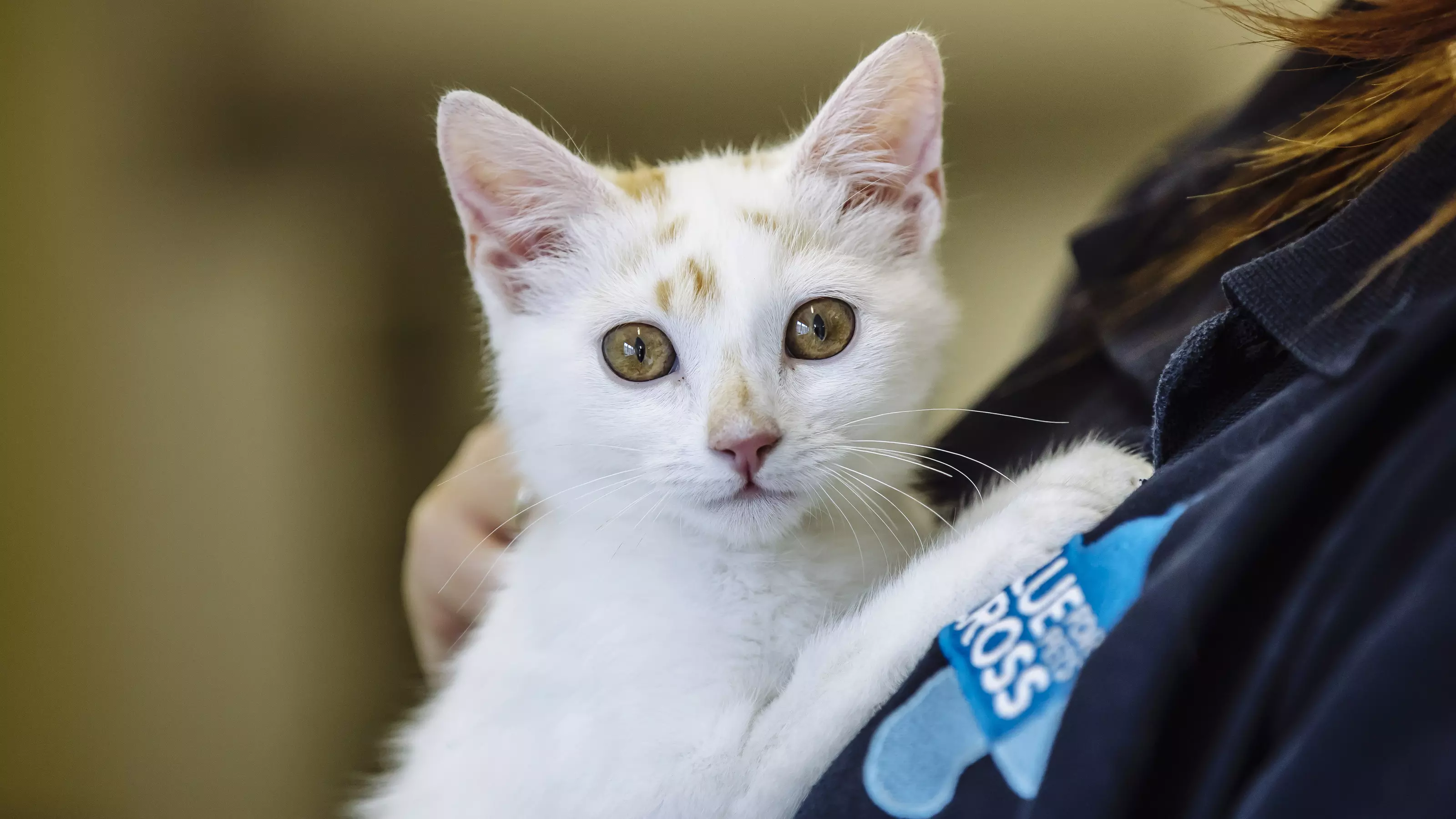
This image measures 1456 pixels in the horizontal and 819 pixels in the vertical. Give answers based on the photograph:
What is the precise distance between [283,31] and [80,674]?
1679 mm

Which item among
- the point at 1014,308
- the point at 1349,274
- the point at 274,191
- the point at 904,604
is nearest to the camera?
the point at 1349,274

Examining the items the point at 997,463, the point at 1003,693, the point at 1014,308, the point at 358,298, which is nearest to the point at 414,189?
the point at 358,298

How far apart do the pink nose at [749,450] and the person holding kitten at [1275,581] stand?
0.75 feet

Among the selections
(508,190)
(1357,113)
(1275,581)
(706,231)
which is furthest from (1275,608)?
(508,190)

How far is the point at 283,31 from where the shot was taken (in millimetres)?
2381

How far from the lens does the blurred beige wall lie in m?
2.15

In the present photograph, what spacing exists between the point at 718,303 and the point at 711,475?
0.57ft

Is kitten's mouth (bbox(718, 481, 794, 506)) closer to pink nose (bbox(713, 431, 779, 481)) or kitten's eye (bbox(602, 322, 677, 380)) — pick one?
pink nose (bbox(713, 431, 779, 481))

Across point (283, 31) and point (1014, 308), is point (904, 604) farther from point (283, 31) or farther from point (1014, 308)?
point (283, 31)

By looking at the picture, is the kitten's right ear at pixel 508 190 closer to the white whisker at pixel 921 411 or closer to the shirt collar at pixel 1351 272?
the white whisker at pixel 921 411

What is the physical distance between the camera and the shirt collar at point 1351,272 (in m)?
0.51

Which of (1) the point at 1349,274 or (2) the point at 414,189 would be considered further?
(2) the point at 414,189

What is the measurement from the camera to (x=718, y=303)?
899 millimetres

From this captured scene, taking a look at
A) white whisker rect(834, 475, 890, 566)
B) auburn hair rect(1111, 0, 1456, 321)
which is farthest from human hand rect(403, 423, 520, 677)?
auburn hair rect(1111, 0, 1456, 321)
